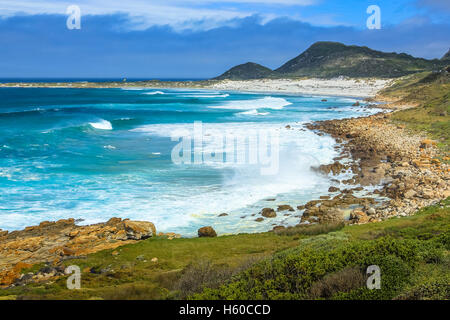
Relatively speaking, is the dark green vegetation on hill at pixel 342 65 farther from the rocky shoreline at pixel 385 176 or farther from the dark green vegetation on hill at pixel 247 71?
the rocky shoreline at pixel 385 176

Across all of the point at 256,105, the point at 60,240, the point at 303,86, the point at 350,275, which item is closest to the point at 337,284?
the point at 350,275

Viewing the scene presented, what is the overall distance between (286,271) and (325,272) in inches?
28.2

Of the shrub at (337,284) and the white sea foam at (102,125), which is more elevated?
the white sea foam at (102,125)

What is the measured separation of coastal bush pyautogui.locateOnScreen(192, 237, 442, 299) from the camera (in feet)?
20.0

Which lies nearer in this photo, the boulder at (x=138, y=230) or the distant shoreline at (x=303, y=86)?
the boulder at (x=138, y=230)

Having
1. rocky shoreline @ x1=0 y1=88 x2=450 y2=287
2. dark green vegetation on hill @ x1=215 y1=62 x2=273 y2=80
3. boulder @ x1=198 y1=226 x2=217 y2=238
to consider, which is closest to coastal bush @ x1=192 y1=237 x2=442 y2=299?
boulder @ x1=198 y1=226 x2=217 y2=238

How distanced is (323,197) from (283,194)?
1894mm

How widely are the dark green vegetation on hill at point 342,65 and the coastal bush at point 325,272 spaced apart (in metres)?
111

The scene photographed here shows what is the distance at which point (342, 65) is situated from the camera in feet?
476

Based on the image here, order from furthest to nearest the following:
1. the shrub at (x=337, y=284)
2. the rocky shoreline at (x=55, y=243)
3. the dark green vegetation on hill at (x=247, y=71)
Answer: the dark green vegetation on hill at (x=247, y=71)
the rocky shoreline at (x=55, y=243)
the shrub at (x=337, y=284)

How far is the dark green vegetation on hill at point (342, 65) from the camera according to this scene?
4840 inches

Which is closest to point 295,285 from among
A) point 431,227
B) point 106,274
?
point 106,274

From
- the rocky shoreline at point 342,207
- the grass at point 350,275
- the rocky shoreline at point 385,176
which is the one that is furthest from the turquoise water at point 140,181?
the grass at point 350,275

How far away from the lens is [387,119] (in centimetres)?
3847
